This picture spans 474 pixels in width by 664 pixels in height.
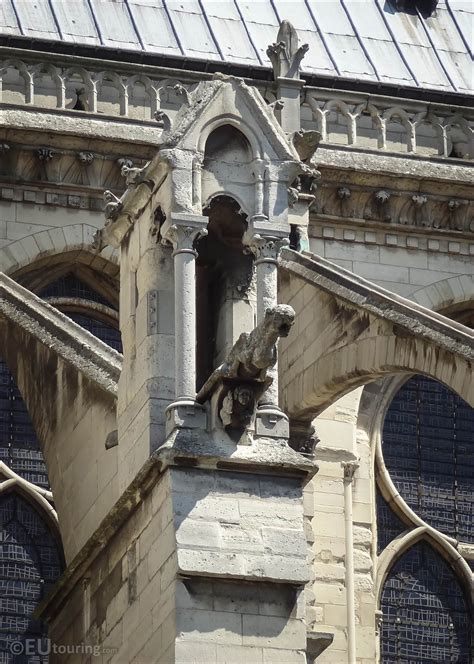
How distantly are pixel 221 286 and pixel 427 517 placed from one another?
5864 millimetres

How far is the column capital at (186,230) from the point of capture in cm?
1911

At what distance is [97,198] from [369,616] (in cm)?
427

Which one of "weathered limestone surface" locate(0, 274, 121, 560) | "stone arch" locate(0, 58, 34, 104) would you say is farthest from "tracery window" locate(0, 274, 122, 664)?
"weathered limestone surface" locate(0, 274, 121, 560)

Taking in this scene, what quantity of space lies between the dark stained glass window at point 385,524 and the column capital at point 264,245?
19.0 feet

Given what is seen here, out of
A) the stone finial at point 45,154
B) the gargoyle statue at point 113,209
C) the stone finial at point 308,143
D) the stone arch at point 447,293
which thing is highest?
the stone finial at point 45,154

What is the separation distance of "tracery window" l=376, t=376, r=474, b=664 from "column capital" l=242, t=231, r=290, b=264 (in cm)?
556

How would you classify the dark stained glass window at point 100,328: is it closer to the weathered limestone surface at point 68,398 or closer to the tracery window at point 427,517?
the tracery window at point 427,517

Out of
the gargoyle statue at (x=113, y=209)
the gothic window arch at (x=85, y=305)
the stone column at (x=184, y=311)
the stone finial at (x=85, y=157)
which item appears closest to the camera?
the stone column at (x=184, y=311)

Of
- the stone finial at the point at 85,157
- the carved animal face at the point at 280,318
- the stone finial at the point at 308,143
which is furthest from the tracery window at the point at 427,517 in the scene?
the carved animal face at the point at 280,318

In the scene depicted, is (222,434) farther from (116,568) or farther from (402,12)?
(402,12)

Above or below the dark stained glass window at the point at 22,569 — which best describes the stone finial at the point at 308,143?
above

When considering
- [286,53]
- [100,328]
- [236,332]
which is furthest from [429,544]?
[236,332]

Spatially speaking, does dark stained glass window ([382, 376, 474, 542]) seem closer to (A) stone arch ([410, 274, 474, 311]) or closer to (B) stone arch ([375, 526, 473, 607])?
(B) stone arch ([375, 526, 473, 607])

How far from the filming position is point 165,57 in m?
26.5
